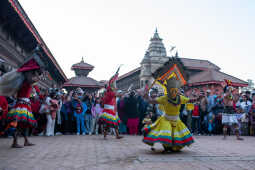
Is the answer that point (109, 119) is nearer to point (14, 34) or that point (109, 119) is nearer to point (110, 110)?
point (110, 110)

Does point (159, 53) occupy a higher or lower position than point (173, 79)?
higher

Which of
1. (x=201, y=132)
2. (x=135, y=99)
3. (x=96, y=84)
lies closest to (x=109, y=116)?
(x=135, y=99)

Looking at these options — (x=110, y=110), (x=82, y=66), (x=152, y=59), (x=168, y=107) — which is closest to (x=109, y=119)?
(x=110, y=110)

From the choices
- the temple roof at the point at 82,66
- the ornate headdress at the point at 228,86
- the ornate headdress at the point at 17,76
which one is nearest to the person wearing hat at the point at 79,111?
the ornate headdress at the point at 17,76

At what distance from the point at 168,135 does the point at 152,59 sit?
66.2 m

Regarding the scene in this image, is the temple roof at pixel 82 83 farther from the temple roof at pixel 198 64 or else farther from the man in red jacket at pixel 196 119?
the temple roof at pixel 198 64

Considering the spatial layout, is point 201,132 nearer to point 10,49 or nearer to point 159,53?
point 10,49

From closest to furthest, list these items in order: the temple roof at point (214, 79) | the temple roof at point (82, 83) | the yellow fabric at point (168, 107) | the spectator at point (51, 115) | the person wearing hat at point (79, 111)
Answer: the yellow fabric at point (168, 107), the spectator at point (51, 115), the person wearing hat at point (79, 111), the temple roof at point (82, 83), the temple roof at point (214, 79)

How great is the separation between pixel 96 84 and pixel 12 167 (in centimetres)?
3184

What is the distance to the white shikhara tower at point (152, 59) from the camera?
234 feet

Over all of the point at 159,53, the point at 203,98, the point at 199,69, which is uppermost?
the point at 159,53

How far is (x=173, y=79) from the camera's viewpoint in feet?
23.4

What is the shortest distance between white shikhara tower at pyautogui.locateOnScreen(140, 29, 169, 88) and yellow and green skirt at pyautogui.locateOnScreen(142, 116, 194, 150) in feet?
210

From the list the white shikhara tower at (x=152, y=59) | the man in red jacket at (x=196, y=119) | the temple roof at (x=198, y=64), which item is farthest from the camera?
the white shikhara tower at (x=152, y=59)
